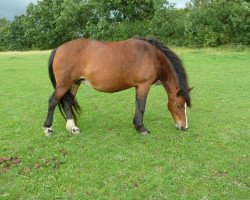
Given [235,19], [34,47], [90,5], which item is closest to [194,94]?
[235,19]

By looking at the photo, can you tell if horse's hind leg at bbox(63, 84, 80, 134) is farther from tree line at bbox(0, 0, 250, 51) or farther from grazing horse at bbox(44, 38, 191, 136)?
tree line at bbox(0, 0, 250, 51)

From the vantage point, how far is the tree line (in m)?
30.3

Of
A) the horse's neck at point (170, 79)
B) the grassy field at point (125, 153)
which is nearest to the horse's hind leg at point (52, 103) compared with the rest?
the grassy field at point (125, 153)

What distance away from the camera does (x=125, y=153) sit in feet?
20.9

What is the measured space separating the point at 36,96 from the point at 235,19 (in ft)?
71.1

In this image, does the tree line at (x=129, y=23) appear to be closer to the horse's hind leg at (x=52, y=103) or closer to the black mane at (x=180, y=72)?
the black mane at (x=180, y=72)

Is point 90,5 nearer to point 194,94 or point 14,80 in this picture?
point 14,80

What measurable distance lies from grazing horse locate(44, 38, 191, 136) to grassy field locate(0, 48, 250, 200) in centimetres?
58

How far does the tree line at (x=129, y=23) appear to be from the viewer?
3033 centimetres

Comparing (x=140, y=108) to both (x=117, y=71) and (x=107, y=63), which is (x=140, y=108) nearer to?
(x=117, y=71)

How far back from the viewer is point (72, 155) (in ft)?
20.5

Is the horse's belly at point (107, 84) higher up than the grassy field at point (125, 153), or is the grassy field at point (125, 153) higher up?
the horse's belly at point (107, 84)

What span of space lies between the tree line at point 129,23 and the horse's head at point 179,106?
77.7ft

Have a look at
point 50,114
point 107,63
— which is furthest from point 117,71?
point 50,114
